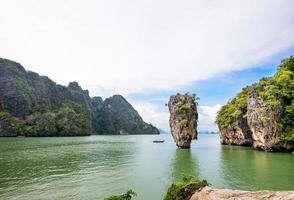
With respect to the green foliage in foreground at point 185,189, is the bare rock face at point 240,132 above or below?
above

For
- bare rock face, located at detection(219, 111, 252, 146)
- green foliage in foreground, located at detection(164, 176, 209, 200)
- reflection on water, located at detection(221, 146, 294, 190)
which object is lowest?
reflection on water, located at detection(221, 146, 294, 190)

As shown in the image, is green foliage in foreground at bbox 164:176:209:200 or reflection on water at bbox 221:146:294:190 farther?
reflection on water at bbox 221:146:294:190

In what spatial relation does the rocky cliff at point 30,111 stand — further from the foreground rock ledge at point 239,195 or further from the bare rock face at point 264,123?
the foreground rock ledge at point 239,195

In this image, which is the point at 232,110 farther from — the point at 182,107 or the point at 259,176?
the point at 259,176

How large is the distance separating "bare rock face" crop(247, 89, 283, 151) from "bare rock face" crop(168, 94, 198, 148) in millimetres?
13151

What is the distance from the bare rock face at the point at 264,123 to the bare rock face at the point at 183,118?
43.1ft

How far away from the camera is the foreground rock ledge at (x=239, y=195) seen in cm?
1076

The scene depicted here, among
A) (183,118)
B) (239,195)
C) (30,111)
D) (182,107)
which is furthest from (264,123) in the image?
(30,111)

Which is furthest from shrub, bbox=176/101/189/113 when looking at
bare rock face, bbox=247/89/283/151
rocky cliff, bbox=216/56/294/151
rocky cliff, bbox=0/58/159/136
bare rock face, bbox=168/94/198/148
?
rocky cliff, bbox=0/58/159/136

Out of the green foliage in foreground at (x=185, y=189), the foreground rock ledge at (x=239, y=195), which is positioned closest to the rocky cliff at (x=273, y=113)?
the green foliage in foreground at (x=185, y=189)

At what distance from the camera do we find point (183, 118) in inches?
2569

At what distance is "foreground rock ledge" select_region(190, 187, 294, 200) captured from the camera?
10.8 metres

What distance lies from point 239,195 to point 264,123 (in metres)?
47.3

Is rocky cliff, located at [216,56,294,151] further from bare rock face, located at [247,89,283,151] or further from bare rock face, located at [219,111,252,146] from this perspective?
bare rock face, located at [219,111,252,146]
